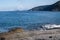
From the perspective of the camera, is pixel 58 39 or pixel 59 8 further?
pixel 59 8

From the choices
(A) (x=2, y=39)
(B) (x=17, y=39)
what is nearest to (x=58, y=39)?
(B) (x=17, y=39)

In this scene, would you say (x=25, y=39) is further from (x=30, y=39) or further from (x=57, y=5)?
(x=57, y=5)

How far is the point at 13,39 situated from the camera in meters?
16.9

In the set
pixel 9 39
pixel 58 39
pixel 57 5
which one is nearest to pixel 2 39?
pixel 9 39

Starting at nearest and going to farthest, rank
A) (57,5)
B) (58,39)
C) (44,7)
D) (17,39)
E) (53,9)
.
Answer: (58,39)
(17,39)
(57,5)
(53,9)
(44,7)

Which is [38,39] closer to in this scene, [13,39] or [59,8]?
[13,39]

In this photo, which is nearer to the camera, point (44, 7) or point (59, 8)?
point (59, 8)

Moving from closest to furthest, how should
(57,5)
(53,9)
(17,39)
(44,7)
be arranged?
1. (17,39)
2. (57,5)
3. (53,9)
4. (44,7)

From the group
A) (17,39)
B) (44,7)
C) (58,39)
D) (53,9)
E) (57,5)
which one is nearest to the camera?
(58,39)

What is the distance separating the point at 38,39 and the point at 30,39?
0.61 meters

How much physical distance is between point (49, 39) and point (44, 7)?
7157 inches

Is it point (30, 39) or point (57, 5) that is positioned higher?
point (30, 39)

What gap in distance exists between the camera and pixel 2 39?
16734mm

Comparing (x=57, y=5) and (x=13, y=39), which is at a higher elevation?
(x=13, y=39)
